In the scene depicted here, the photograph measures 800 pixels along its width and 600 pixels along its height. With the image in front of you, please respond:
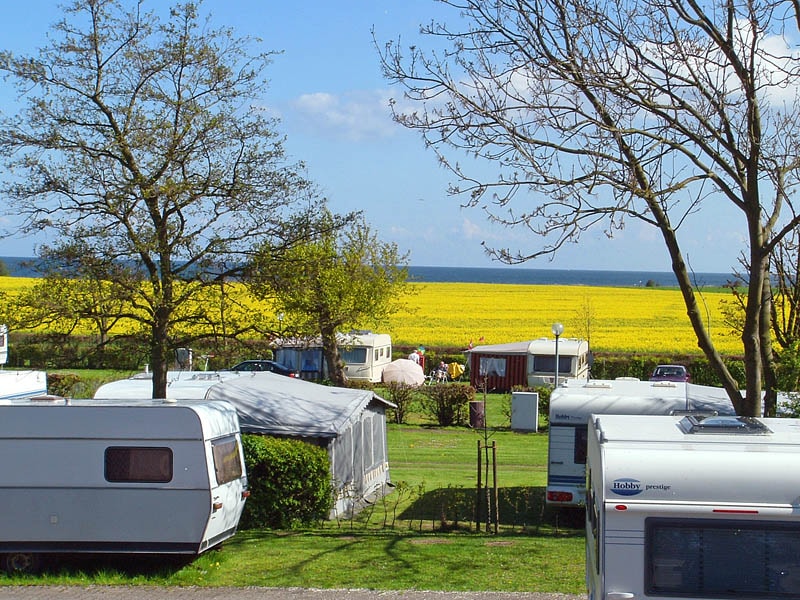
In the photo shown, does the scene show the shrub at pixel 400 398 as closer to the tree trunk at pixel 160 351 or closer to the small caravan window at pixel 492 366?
the small caravan window at pixel 492 366

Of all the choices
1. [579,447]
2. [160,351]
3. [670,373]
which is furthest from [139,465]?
[670,373]

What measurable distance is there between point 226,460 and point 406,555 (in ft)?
7.64

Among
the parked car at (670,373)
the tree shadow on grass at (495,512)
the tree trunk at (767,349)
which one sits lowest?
the tree shadow on grass at (495,512)

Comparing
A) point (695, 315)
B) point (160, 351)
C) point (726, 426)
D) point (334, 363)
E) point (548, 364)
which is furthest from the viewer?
point (548, 364)

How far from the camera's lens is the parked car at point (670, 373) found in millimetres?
34000

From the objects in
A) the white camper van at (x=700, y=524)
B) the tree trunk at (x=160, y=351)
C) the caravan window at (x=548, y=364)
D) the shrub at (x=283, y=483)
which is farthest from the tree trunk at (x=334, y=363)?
the white camper van at (x=700, y=524)

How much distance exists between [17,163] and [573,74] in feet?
26.7

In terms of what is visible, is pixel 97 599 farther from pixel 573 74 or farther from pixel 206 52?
pixel 206 52

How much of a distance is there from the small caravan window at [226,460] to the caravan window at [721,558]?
18.7ft

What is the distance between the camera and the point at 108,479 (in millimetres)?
10500

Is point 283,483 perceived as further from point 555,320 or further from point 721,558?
point 555,320

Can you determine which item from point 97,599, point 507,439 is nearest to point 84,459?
point 97,599

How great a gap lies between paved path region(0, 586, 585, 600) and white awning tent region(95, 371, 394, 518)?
4794 millimetres

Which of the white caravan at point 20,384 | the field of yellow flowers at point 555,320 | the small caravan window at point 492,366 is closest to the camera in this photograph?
the white caravan at point 20,384
